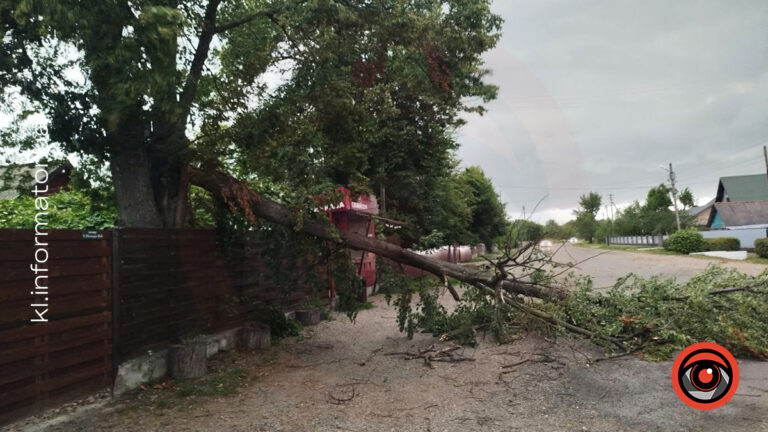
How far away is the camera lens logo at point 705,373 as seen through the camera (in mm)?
3716

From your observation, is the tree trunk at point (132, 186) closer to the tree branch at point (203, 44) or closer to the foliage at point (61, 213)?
the tree branch at point (203, 44)

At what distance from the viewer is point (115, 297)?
5.61 meters

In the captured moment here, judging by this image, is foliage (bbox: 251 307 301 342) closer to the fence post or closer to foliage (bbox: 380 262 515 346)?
foliage (bbox: 380 262 515 346)

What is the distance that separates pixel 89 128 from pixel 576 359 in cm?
749

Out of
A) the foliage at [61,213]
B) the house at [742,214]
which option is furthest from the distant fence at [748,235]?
the foliage at [61,213]

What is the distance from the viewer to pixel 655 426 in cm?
436

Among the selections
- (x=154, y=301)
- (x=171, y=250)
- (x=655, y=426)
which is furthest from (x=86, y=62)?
(x=655, y=426)

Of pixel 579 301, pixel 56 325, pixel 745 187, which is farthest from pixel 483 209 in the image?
pixel 745 187

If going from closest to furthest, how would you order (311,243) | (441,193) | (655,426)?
(655,426), (311,243), (441,193)

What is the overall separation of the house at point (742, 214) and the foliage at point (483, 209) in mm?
31364

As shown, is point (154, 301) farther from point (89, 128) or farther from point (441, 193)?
point (441, 193)

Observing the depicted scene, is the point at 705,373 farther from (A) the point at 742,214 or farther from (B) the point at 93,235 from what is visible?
(A) the point at 742,214

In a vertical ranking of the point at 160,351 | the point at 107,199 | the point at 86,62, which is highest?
the point at 86,62

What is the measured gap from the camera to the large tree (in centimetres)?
538
